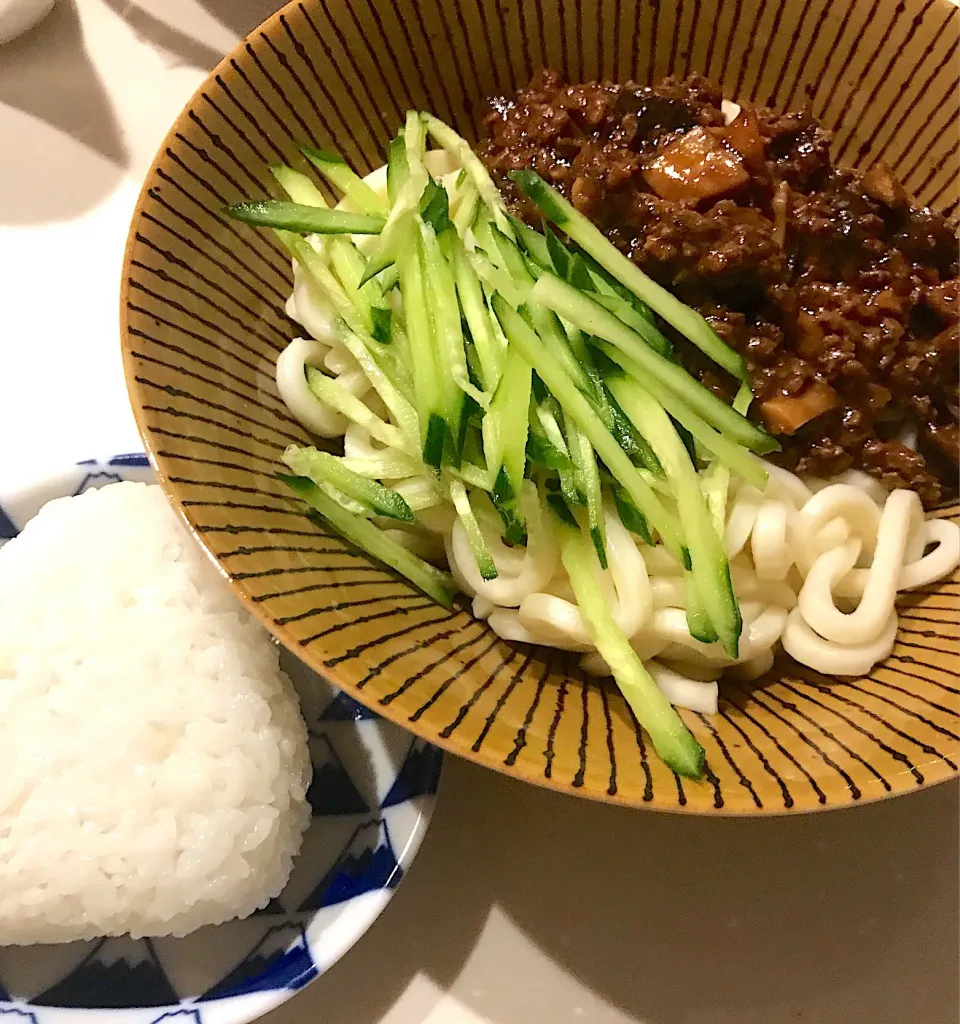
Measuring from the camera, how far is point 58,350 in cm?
190

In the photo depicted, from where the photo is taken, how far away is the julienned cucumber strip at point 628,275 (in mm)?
1364

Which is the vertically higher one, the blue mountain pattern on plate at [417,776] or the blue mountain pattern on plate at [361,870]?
the blue mountain pattern on plate at [417,776]

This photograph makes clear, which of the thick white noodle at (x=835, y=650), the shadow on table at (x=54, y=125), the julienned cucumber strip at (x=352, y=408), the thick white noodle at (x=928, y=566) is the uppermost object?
the shadow on table at (x=54, y=125)

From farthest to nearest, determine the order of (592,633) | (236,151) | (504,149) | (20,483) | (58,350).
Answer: (58,350), (20,483), (504,149), (236,151), (592,633)

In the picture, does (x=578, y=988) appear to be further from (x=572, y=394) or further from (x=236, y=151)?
(x=236, y=151)

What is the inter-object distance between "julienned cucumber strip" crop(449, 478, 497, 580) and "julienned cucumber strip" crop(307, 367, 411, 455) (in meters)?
0.10

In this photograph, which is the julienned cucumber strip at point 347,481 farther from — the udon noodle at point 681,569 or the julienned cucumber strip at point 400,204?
the julienned cucumber strip at point 400,204

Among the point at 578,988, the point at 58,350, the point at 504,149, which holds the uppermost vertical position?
the point at 504,149

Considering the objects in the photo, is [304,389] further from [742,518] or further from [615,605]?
[742,518]

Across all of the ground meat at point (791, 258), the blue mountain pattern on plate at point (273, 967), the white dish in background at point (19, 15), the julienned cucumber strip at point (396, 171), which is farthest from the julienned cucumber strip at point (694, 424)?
the white dish in background at point (19, 15)

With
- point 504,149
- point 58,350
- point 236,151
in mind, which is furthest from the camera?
point 58,350

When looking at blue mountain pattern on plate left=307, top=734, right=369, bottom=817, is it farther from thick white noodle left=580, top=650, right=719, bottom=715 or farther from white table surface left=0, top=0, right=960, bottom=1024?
thick white noodle left=580, top=650, right=719, bottom=715

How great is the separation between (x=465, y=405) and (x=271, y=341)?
410mm

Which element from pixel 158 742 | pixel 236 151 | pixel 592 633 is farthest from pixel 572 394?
pixel 158 742
